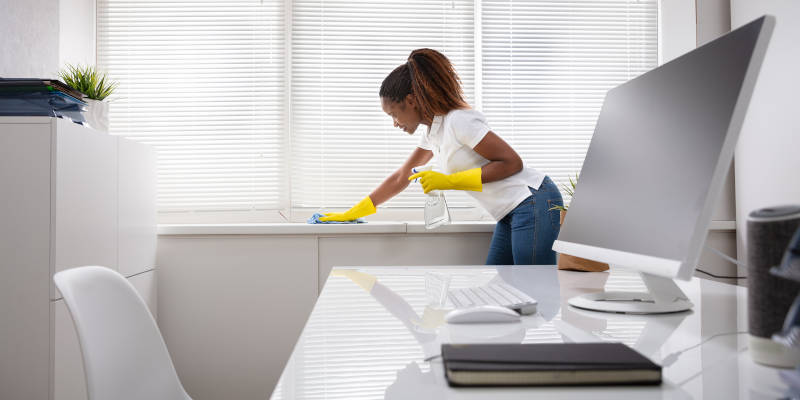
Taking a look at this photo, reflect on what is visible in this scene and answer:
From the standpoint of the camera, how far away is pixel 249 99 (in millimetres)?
2496

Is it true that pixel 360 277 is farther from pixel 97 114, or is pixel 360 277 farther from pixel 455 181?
pixel 97 114

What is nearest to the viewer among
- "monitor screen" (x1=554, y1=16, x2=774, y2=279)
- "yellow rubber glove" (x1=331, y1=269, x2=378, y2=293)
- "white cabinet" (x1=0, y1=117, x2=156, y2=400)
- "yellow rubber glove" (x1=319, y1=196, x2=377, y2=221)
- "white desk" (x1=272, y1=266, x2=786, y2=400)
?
"white desk" (x1=272, y1=266, x2=786, y2=400)

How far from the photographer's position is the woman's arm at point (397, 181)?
2328 millimetres

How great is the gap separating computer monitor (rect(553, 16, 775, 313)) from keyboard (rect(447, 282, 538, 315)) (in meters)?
0.12

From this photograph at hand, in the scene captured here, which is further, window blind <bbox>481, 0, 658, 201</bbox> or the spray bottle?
window blind <bbox>481, 0, 658, 201</bbox>

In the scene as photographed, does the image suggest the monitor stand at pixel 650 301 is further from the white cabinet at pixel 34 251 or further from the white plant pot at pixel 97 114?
the white plant pot at pixel 97 114

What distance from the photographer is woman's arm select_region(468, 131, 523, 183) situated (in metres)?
1.90

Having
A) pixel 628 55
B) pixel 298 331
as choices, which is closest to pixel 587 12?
pixel 628 55

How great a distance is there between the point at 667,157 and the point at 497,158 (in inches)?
42.4

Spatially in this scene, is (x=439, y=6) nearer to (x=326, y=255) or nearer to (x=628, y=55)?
(x=628, y=55)

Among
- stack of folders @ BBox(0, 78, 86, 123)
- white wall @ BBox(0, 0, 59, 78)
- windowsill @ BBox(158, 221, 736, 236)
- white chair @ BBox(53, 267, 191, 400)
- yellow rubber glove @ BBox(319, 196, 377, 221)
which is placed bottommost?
white chair @ BBox(53, 267, 191, 400)

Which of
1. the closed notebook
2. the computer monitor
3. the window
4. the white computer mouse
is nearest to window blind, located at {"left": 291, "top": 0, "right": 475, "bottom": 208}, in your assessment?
the window

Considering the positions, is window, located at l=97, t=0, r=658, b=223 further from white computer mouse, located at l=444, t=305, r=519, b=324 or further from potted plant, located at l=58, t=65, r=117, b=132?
white computer mouse, located at l=444, t=305, r=519, b=324

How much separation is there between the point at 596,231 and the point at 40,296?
154 cm
